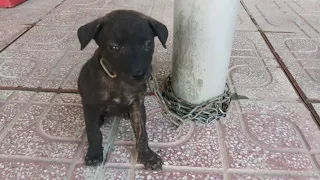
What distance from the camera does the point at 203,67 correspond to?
275cm

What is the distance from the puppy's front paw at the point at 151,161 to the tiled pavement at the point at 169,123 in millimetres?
43

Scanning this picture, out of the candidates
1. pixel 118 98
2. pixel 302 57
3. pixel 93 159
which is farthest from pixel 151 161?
pixel 302 57

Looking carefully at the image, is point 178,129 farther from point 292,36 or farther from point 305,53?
point 292,36

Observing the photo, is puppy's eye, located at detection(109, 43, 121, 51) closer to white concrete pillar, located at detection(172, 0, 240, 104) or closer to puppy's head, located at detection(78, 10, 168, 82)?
puppy's head, located at detection(78, 10, 168, 82)

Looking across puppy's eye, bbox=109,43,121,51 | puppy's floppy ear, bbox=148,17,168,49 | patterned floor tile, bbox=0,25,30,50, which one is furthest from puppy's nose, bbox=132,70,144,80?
patterned floor tile, bbox=0,25,30,50

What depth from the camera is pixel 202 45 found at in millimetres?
2654

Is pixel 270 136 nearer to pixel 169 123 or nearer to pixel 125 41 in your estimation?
pixel 169 123

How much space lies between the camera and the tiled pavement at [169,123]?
2.34 m

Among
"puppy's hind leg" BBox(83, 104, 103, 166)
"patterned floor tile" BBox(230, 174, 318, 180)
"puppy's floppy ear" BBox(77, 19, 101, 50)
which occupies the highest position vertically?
"puppy's floppy ear" BBox(77, 19, 101, 50)

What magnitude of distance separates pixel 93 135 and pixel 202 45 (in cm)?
107

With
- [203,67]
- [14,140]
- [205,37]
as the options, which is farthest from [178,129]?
[14,140]

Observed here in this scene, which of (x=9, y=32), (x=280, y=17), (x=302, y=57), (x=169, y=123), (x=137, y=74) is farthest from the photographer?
(x=280, y=17)

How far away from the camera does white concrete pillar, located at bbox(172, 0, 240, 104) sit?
8.32 feet

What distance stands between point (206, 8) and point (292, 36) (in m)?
2.59
